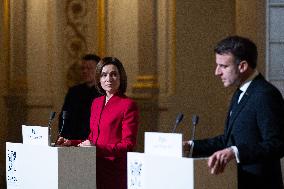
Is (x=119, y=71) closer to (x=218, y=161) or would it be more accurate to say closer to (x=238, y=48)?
(x=238, y=48)

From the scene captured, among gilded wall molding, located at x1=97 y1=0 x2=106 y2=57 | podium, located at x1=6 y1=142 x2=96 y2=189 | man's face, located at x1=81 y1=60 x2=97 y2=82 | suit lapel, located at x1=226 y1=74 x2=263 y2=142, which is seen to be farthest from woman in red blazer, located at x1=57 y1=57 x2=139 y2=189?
gilded wall molding, located at x1=97 y1=0 x2=106 y2=57

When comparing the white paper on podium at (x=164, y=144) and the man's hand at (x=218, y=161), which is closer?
the man's hand at (x=218, y=161)

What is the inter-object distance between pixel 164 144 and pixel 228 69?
37cm

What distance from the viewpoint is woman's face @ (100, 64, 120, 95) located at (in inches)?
162

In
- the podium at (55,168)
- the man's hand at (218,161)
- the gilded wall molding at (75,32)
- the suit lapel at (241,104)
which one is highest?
the gilded wall molding at (75,32)

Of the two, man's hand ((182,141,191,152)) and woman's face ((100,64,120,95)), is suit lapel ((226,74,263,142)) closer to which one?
man's hand ((182,141,191,152))

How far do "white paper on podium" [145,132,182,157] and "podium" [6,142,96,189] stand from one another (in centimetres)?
56

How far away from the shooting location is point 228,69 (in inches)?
117

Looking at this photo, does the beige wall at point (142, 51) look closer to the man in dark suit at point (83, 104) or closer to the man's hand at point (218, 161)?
the man in dark suit at point (83, 104)

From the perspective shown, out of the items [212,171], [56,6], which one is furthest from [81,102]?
[212,171]

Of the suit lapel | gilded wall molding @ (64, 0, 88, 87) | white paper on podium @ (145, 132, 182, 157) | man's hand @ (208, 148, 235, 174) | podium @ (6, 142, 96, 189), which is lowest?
podium @ (6, 142, 96, 189)

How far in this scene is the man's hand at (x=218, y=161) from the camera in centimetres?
272

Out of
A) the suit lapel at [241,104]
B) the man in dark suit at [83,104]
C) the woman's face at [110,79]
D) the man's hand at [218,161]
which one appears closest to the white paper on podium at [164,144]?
the man's hand at [218,161]

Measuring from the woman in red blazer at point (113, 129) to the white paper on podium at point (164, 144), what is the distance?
0.73 meters
